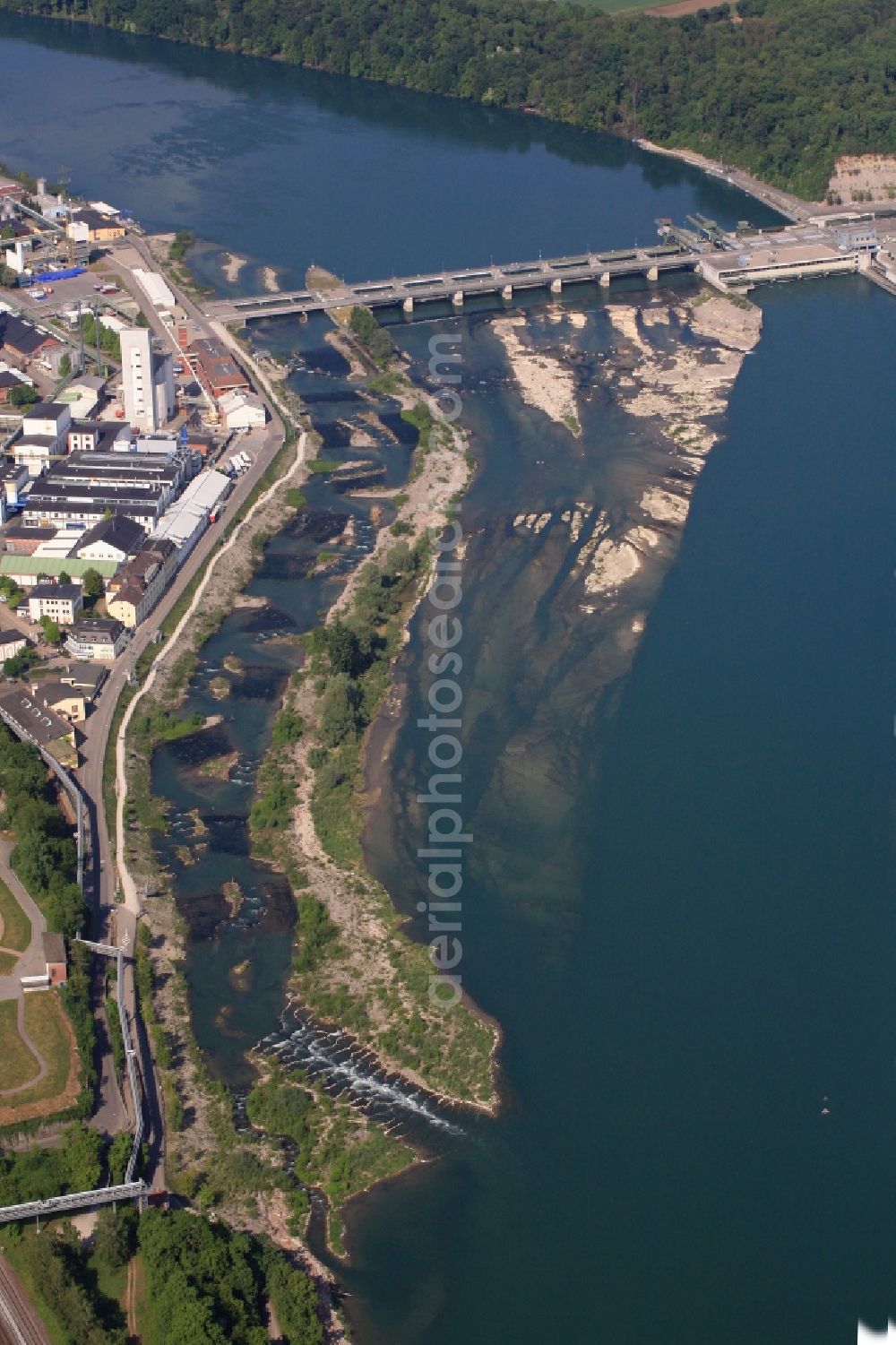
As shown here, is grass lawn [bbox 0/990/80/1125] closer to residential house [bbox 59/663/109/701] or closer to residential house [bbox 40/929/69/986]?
residential house [bbox 40/929/69/986]

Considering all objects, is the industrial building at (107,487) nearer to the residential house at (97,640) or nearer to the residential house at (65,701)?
the residential house at (97,640)

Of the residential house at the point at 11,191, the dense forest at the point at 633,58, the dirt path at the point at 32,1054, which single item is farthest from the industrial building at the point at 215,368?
the dense forest at the point at 633,58

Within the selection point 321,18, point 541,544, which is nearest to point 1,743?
Result: point 541,544

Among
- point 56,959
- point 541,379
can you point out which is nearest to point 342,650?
point 56,959

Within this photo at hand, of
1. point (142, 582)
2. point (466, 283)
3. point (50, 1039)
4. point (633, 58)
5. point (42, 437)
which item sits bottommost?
point (50, 1039)

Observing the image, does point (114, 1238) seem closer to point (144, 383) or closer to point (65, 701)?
point (65, 701)

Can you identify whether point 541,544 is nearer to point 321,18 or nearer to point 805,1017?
point 805,1017

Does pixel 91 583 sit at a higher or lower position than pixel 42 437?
lower
